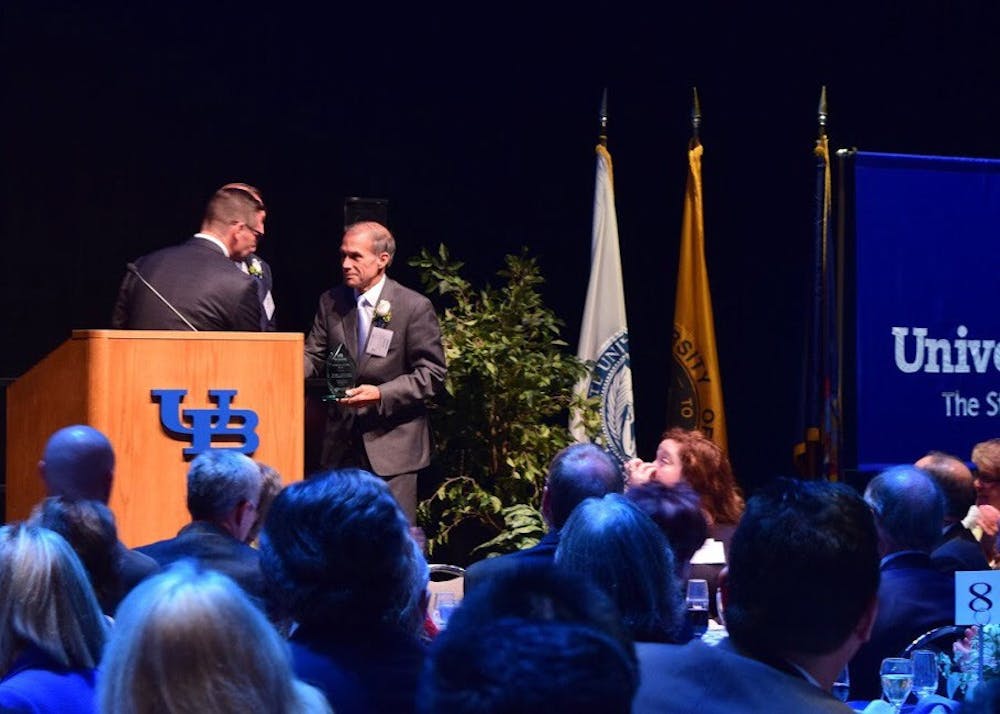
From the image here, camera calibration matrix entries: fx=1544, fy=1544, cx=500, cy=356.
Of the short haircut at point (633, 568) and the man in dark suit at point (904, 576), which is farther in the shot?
the man in dark suit at point (904, 576)

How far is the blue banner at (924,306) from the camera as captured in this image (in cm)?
658

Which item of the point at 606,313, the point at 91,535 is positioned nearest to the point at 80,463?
the point at 91,535

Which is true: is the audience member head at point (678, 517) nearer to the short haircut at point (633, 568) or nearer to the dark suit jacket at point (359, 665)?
the short haircut at point (633, 568)

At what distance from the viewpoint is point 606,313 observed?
7.41 meters

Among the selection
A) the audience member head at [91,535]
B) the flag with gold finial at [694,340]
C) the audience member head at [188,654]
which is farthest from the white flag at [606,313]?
the audience member head at [188,654]

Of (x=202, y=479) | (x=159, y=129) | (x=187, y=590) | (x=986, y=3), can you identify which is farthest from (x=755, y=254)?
(x=187, y=590)

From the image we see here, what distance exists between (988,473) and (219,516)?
3.11m

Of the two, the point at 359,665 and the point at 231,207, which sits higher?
the point at 231,207

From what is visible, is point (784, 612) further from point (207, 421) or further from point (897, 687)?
point (207, 421)

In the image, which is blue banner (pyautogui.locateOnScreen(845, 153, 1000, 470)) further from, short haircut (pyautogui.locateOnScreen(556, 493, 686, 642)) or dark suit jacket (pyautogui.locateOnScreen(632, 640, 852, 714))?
dark suit jacket (pyautogui.locateOnScreen(632, 640, 852, 714))

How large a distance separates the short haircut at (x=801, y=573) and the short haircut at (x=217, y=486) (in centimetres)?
196

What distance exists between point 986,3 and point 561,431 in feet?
11.2

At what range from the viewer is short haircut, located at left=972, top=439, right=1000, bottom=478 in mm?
5668

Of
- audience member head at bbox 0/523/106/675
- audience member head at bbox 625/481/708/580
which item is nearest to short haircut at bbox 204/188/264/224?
audience member head at bbox 625/481/708/580
